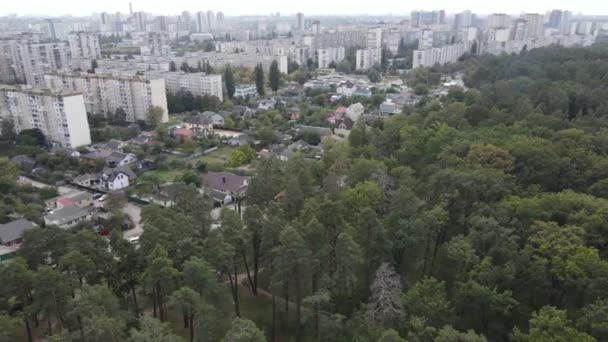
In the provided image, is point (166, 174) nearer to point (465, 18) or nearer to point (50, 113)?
point (50, 113)

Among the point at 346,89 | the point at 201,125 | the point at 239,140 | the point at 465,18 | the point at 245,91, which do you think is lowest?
the point at 239,140

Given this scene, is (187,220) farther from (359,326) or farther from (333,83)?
(333,83)

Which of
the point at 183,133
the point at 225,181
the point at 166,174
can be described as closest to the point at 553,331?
the point at 225,181

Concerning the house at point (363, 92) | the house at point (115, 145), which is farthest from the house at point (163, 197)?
the house at point (363, 92)

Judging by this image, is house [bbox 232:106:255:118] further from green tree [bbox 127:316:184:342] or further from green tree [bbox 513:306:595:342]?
green tree [bbox 513:306:595:342]

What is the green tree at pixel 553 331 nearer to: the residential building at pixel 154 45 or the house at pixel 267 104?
the house at pixel 267 104

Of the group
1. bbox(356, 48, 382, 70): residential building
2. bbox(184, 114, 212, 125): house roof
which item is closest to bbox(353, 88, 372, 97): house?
bbox(184, 114, 212, 125): house roof
